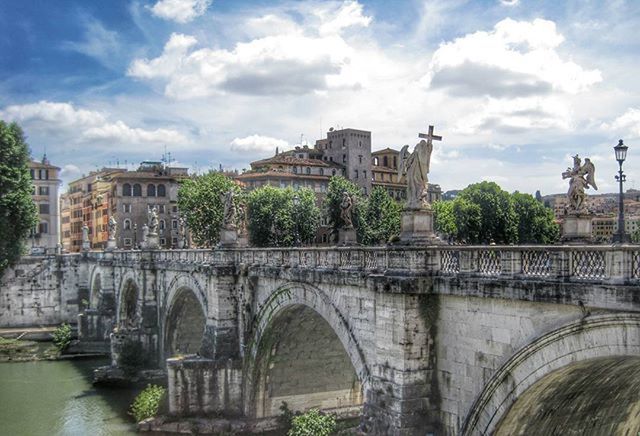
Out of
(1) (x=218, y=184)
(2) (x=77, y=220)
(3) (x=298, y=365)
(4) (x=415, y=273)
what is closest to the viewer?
(4) (x=415, y=273)

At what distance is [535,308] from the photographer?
1282 centimetres

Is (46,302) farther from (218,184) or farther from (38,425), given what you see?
(38,425)

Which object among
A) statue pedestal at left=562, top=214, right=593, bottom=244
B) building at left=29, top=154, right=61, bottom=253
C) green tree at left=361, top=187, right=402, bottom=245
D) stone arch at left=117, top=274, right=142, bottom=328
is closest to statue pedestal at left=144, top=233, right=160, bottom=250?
stone arch at left=117, top=274, right=142, bottom=328

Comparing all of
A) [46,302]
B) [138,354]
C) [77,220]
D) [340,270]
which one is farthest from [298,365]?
[77,220]

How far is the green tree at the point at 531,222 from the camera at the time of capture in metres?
63.6

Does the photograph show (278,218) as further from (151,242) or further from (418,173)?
(418,173)

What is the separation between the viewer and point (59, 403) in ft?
121

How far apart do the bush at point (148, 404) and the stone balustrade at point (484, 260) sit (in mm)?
8941

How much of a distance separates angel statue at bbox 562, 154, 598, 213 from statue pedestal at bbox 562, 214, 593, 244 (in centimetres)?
19

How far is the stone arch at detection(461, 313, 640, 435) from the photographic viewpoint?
11008 mm

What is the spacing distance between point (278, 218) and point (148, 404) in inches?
1181

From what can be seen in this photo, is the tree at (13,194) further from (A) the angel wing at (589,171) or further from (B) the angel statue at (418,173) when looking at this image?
(A) the angel wing at (589,171)

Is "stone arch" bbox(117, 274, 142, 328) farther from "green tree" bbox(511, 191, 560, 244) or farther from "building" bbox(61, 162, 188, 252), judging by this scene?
"green tree" bbox(511, 191, 560, 244)

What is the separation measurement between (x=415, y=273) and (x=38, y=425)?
25.1m
